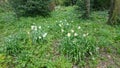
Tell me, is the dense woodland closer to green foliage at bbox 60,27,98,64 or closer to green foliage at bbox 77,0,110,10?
green foliage at bbox 60,27,98,64

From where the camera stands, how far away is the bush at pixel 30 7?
29.9ft

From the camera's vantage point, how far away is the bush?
9.12 meters

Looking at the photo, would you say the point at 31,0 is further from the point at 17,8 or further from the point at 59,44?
the point at 59,44

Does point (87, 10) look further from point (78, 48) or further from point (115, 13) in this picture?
point (78, 48)

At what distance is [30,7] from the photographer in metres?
9.04

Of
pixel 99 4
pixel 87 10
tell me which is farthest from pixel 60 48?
pixel 99 4

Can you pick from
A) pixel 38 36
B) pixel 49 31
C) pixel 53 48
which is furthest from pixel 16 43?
pixel 49 31

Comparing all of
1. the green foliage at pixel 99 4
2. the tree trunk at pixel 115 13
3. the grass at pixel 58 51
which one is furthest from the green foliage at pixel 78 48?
the green foliage at pixel 99 4

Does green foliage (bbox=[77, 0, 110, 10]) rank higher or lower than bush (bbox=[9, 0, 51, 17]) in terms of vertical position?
lower

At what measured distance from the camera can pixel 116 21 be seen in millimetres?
8227

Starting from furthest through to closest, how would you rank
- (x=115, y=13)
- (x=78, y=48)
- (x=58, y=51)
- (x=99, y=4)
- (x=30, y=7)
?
(x=99, y=4) → (x=30, y=7) → (x=115, y=13) → (x=58, y=51) → (x=78, y=48)

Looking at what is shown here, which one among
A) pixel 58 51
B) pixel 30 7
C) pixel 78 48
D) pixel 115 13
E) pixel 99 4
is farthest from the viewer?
pixel 99 4

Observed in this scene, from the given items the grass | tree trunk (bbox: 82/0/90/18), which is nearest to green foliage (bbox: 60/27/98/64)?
the grass

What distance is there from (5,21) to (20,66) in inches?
183
